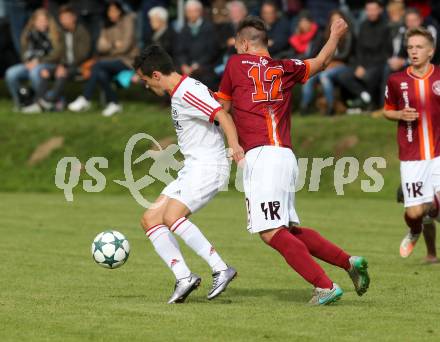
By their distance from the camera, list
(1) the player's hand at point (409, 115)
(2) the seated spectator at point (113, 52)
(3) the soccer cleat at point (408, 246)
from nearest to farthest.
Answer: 1. (1) the player's hand at point (409, 115)
2. (3) the soccer cleat at point (408, 246)
3. (2) the seated spectator at point (113, 52)

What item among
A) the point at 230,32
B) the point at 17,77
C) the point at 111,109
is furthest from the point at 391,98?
the point at 17,77

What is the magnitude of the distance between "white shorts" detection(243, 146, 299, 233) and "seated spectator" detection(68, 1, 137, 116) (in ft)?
48.8

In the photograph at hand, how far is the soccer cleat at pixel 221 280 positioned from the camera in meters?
9.70

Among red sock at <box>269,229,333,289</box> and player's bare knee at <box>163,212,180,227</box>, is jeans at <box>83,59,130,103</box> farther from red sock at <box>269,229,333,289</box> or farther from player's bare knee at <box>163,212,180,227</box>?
red sock at <box>269,229,333,289</box>

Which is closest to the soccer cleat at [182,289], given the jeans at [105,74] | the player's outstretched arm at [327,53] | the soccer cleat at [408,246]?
the player's outstretched arm at [327,53]

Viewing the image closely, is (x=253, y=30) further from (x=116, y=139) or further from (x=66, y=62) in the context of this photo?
(x=66, y=62)

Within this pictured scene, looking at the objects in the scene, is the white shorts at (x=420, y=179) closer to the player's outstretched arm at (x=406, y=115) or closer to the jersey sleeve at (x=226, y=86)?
the player's outstretched arm at (x=406, y=115)

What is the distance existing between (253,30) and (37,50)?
15.8 meters

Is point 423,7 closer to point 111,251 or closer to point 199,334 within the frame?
point 111,251

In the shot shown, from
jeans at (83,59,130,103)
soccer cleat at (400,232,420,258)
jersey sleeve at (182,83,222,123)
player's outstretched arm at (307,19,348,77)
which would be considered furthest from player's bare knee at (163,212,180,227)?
jeans at (83,59,130,103)

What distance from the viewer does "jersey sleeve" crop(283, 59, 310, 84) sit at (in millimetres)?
9539

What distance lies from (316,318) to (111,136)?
573 inches

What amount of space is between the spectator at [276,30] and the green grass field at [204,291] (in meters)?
5.82

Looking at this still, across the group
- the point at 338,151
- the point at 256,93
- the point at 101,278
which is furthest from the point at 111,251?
the point at 338,151
